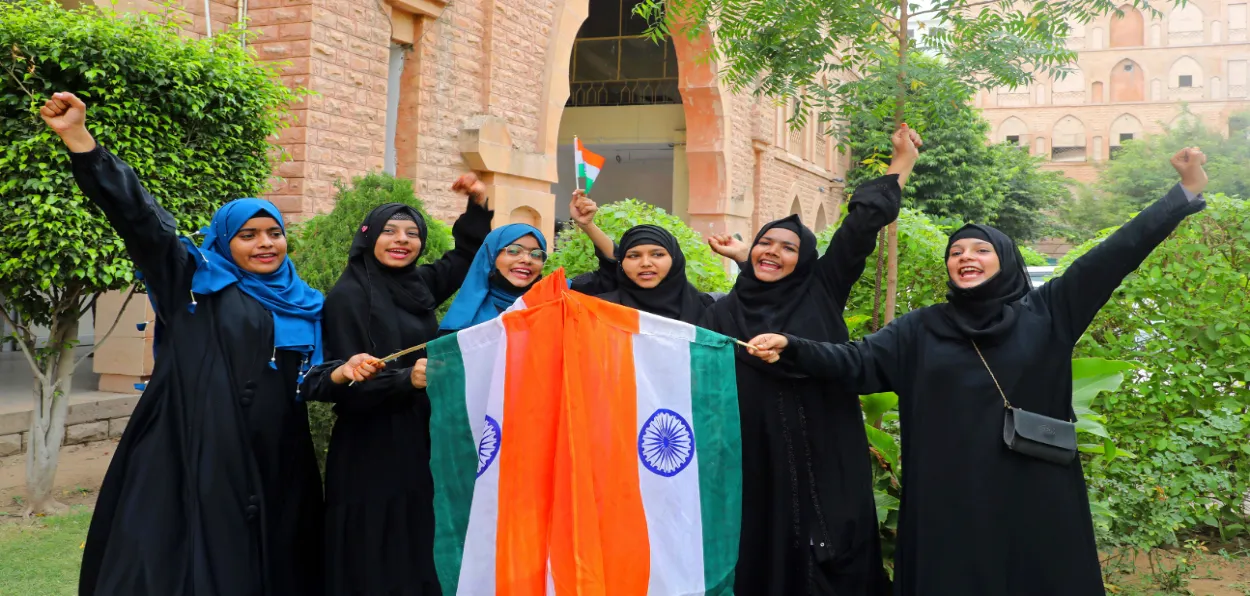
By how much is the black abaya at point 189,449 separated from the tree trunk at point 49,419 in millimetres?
3270

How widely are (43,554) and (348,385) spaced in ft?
10.3

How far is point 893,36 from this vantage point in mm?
4488

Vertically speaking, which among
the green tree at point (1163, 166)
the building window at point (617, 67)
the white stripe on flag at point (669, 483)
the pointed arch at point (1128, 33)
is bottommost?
the white stripe on flag at point (669, 483)

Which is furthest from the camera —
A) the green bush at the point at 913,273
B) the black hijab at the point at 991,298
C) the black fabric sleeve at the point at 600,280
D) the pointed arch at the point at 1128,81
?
the pointed arch at the point at 1128,81

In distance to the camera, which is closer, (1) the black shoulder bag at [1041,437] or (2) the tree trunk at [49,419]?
(1) the black shoulder bag at [1041,437]

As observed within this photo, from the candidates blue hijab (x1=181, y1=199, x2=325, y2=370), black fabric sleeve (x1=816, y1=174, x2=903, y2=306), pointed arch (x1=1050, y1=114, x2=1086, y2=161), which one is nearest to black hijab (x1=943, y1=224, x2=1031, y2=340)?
black fabric sleeve (x1=816, y1=174, x2=903, y2=306)

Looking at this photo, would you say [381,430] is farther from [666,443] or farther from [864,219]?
[864,219]

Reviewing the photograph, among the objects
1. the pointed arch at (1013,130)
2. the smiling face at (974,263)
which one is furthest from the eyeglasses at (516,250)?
the pointed arch at (1013,130)

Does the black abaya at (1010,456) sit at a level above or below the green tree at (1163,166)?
below

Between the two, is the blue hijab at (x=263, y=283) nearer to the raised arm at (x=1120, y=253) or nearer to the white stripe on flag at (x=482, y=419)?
the white stripe on flag at (x=482, y=419)

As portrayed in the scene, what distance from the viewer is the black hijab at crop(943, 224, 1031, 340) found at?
9.14ft

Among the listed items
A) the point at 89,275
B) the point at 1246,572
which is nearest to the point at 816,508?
the point at 1246,572

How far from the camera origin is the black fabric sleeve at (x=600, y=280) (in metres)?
3.70

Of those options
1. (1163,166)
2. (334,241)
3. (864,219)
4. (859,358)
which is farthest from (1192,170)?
(1163,166)
